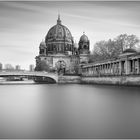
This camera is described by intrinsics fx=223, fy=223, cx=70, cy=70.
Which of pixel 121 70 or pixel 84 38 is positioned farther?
pixel 84 38

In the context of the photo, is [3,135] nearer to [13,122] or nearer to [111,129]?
[13,122]

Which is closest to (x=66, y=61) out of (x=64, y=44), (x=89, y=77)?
(x=64, y=44)

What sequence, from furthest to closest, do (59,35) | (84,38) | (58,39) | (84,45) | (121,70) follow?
(59,35), (58,39), (84,38), (84,45), (121,70)

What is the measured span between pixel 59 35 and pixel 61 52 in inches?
229

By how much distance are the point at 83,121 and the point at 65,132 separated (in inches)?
57.0

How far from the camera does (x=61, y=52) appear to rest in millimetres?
73250

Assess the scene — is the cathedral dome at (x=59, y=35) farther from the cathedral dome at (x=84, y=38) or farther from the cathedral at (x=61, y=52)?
the cathedral dome at (x=84, y=38)

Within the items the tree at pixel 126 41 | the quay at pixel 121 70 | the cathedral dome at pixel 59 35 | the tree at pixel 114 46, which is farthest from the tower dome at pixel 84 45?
the tree at pixel 126 41

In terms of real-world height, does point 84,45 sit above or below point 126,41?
above

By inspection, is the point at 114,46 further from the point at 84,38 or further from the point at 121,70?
the point at 84,38

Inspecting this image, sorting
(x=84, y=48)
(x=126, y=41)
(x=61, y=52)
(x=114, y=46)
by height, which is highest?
(x=84, y=48)

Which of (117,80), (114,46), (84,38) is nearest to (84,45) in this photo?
(84,38)

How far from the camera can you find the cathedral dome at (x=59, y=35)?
242 feet

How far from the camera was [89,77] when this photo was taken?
135 feet
